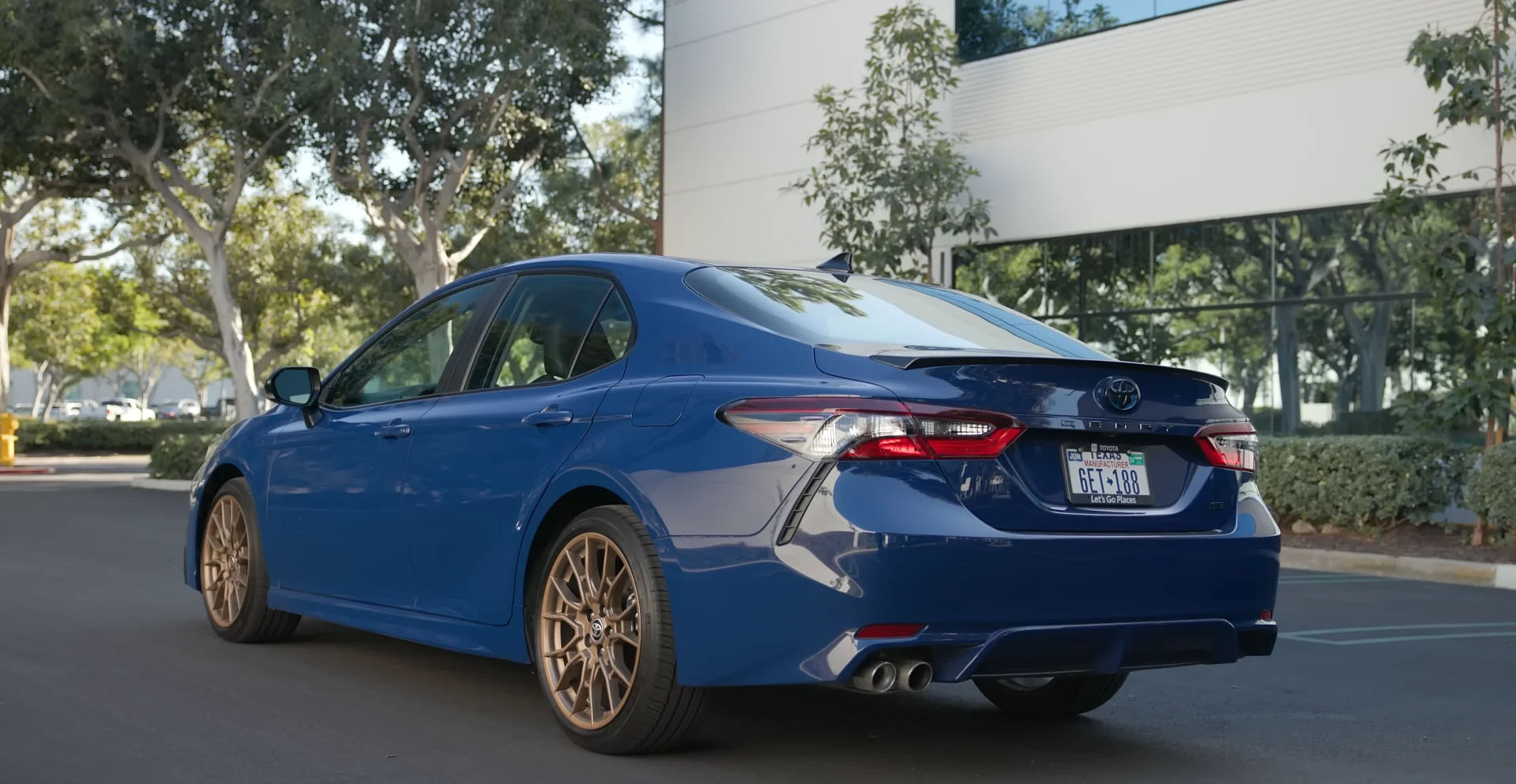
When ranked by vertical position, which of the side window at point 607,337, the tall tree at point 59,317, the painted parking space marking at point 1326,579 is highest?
the tall tree at point 59,317

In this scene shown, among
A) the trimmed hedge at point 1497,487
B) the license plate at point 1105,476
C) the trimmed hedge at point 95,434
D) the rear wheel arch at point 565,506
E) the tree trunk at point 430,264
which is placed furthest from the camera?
the trimmed hedge at point 95,434

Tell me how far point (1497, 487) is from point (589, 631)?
10.7m

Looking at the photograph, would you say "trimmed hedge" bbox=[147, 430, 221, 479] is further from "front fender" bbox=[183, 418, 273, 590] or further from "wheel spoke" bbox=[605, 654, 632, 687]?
"wheel spoke" bbox=[605, 654, 632, 687]

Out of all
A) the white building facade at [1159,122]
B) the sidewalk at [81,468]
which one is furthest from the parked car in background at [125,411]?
the white building facade at [1159,122]

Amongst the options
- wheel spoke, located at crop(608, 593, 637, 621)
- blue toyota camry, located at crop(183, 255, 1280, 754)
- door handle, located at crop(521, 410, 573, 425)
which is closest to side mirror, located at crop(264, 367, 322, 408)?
blue toyota camry, located at crop(183, 255, 1280, 754)

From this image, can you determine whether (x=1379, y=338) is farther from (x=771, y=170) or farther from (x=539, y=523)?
(x=539, y=523)

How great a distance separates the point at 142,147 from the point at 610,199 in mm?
9399

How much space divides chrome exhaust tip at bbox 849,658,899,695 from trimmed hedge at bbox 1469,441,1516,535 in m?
10.6

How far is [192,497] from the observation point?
26.5ft

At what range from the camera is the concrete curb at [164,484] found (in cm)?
2530

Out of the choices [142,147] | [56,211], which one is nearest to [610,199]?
[142,147]

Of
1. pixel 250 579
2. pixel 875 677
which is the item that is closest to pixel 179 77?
pixel 250 579

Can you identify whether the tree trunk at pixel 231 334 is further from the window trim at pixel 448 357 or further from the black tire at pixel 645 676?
the black tire at pixel 645 676

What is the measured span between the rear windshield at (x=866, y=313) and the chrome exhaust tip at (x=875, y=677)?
104cm
